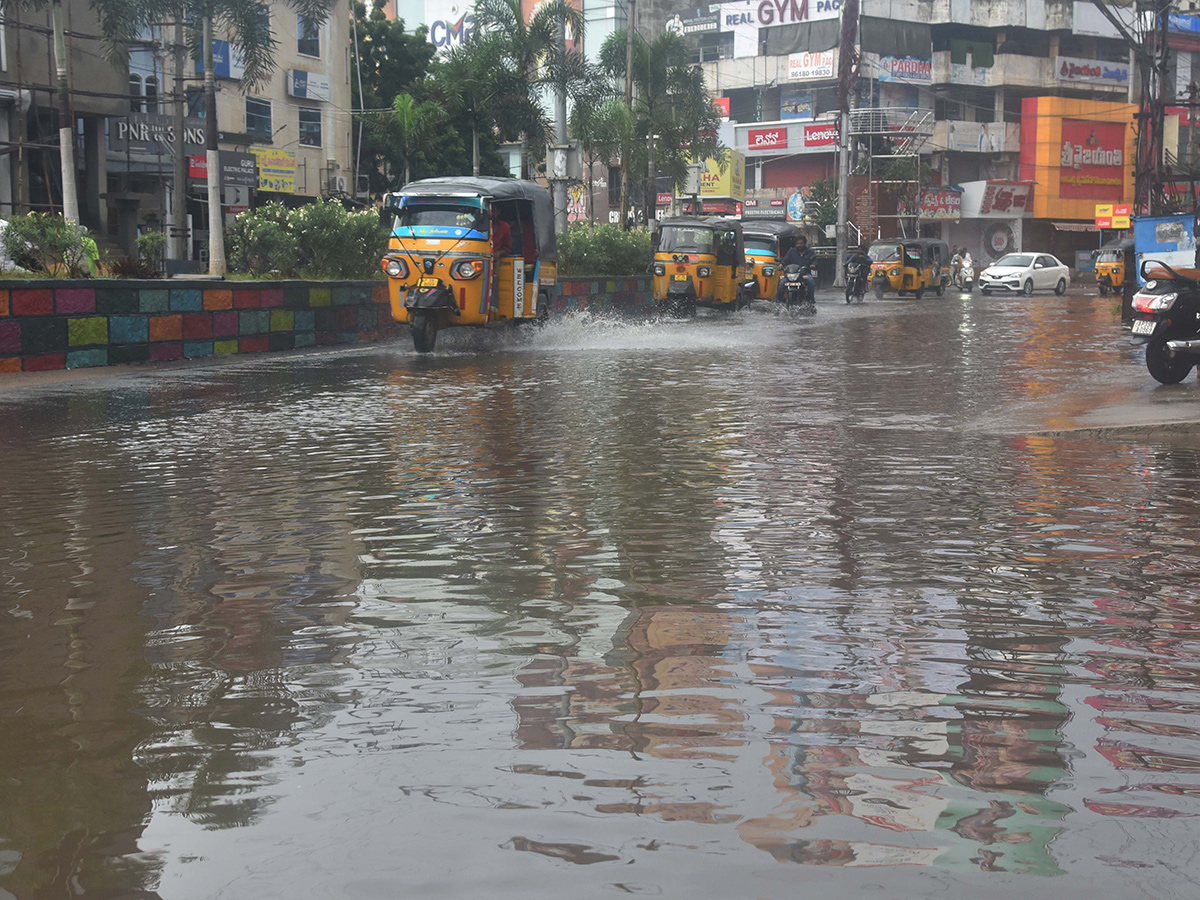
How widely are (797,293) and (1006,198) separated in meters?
39.3

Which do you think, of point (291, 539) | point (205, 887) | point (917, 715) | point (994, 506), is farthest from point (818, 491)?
point (205, 887)

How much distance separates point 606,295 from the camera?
116 ft

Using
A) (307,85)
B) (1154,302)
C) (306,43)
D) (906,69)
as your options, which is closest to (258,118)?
(307,85)

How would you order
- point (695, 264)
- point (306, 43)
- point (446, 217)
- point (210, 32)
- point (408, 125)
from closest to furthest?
point (446, 217) < point (210, 32) < point (695, 264) < point (306, 43) < point (408, 125)

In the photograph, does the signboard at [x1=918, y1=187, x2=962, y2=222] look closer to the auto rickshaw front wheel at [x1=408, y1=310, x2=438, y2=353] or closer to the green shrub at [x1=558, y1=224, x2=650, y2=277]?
the green shrub at [x1=558, y1=224, x2=650, y2=277]

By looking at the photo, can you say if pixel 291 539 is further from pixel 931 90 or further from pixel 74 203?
pixel 931 90

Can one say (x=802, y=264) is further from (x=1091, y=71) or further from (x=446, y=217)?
(x=1091, y=71)

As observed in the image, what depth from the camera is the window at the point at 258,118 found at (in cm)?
4562

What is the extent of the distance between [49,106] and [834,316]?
64.8 feet

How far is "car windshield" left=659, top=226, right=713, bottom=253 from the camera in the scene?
111 ft

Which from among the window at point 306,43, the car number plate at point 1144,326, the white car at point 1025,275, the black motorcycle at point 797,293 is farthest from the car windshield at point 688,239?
the white car at point 1025,275

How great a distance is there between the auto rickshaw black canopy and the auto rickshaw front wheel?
1840mm

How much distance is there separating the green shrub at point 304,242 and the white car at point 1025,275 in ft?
114

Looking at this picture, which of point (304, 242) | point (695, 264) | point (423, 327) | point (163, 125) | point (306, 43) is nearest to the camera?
point (423, 327)
